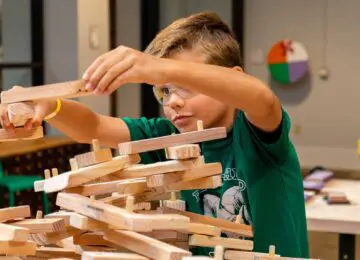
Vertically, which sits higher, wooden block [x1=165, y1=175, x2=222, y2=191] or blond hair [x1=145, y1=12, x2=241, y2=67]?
blond hair [x1=145, y1=12, x2=241, y2=67]

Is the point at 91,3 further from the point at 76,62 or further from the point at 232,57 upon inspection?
the point at 232,57

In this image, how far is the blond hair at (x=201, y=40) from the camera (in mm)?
1435

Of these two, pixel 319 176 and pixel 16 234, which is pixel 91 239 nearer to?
pixel 16 234

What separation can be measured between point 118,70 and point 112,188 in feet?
0.68

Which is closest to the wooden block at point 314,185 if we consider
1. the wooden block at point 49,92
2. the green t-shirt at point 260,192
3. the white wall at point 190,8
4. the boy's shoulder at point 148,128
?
the boy's shoulder at point 148,128

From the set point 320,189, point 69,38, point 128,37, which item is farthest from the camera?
point 128,37

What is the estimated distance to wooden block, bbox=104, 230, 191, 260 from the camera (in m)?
0.91

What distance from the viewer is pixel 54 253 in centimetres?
112

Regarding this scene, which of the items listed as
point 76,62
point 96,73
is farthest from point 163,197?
point 76,62

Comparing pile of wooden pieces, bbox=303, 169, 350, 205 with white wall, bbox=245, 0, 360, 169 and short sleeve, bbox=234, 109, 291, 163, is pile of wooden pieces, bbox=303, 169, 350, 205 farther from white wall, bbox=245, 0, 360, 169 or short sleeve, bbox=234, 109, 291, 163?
white wall, bbox=245, 0, 360, 169

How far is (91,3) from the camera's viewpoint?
572 cm

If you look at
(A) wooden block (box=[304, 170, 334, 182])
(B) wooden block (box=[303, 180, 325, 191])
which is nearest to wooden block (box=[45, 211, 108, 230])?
(B) wooden block (box=[303, 180, 325, 191])

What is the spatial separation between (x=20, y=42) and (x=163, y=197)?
192 inches

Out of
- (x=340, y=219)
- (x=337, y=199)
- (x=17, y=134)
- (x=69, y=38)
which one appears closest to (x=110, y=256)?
(x=17, y=134)
